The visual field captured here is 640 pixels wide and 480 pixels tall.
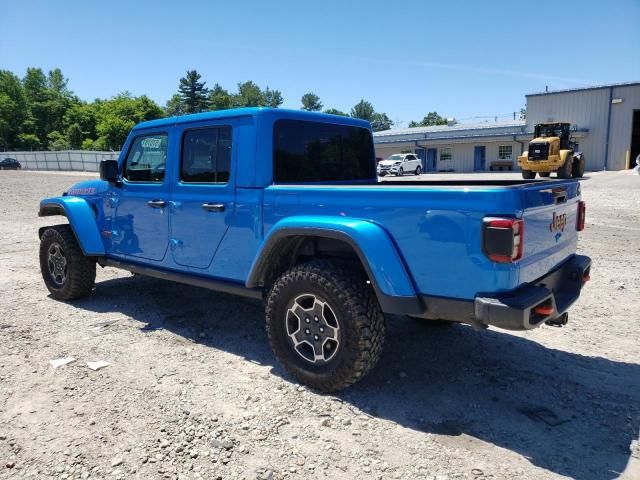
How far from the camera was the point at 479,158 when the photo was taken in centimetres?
4122

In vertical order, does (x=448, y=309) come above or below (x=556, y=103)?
below

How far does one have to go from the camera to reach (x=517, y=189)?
2.67m

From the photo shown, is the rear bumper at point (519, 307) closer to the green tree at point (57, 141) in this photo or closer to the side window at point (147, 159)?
the side window at point (147, 159)

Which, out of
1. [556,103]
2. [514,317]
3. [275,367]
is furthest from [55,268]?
[556,103]

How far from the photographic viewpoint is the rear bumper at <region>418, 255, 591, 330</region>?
2.64 meters

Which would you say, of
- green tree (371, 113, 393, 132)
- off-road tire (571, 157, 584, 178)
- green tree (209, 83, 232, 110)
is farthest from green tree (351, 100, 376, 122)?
off-road tire (571, 157, 584, 178)

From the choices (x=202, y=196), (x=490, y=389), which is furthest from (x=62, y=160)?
(x=490, y=389)

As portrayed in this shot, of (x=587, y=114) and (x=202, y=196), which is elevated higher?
(x=587, y=114)

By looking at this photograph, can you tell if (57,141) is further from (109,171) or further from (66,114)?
(109,171)

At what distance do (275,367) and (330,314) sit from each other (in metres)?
0.85

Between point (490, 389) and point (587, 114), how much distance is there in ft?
130

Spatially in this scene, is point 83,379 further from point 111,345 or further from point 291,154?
point 291,154

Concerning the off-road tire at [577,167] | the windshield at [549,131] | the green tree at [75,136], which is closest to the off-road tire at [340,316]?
the windshield at [549,131]

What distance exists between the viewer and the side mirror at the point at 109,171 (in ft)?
16.5
